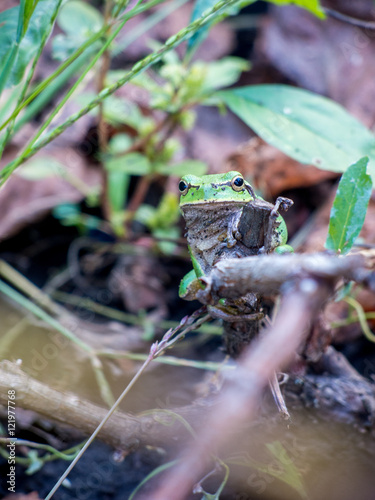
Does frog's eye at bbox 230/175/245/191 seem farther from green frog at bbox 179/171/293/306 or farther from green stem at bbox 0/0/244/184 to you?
green stem at bbox 0/0/244/184

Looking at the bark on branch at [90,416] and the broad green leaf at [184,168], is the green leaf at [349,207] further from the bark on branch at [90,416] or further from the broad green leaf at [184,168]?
the broad green leaf at [184,168]

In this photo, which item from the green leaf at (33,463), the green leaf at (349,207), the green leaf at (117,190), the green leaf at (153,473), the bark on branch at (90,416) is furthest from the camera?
the green leaf at (117,190)

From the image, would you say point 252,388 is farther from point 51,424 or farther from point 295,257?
point 51,424

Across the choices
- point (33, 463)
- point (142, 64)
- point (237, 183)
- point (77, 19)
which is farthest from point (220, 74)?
point (33, 463)

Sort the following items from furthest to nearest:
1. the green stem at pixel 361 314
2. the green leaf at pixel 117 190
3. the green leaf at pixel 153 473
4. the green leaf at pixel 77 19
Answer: the green leaf at pixel 117 190, the green leaf at pixel 77 19, the green stem at pixel 361 314, the green leaf at pixel 153 473

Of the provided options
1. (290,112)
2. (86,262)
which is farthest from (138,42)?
(290,112)

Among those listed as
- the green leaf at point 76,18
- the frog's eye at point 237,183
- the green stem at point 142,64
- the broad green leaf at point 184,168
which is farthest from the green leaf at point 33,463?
the green leaf at point 76,18

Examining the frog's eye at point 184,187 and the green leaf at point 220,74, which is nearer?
the frog's eye at point 184,187

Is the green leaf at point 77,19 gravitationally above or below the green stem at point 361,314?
above
